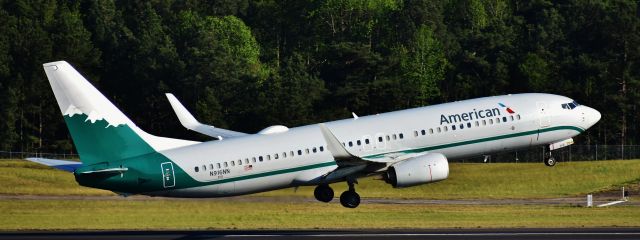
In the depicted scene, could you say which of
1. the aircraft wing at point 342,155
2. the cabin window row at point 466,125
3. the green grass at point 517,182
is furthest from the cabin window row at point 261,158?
the green grass at point 517,182

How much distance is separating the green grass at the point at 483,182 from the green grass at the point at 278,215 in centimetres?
992

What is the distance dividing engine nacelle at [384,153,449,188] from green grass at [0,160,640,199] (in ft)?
106

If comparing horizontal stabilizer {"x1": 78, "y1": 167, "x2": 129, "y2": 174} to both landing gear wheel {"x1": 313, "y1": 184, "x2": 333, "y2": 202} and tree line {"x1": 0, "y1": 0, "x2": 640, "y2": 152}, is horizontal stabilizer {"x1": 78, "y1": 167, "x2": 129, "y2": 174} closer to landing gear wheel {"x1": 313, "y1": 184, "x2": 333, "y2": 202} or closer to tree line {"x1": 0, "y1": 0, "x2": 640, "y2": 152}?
landing gear wheel {"x1": 313, "y1": 184, "x2": 333, "y2": 202}

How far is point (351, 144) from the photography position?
3339 inches

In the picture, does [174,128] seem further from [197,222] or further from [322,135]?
[322,135]

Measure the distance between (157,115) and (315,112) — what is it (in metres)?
18.5

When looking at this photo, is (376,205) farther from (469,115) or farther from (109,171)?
(109,171)

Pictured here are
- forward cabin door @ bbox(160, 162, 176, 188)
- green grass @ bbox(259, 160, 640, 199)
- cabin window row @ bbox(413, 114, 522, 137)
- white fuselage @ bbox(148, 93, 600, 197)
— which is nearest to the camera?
forward cabin door @ bbox(160, 162, 176, 188)

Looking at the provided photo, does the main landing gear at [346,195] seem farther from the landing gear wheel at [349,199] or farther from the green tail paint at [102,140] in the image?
the green tail paint at [102,140]

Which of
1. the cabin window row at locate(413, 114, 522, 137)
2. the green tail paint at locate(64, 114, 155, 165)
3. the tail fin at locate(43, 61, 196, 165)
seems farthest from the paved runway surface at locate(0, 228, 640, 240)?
the cabin window row at locate(413, 114, 522, 137)

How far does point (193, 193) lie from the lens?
84.2 metres

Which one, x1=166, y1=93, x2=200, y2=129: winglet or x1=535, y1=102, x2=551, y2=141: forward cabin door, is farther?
x1=166, y1=93, x2=200, y2=129: winglet

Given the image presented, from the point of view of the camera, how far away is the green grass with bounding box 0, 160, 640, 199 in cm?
12306

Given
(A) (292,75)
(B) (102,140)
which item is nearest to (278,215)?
(B) (102,140)
